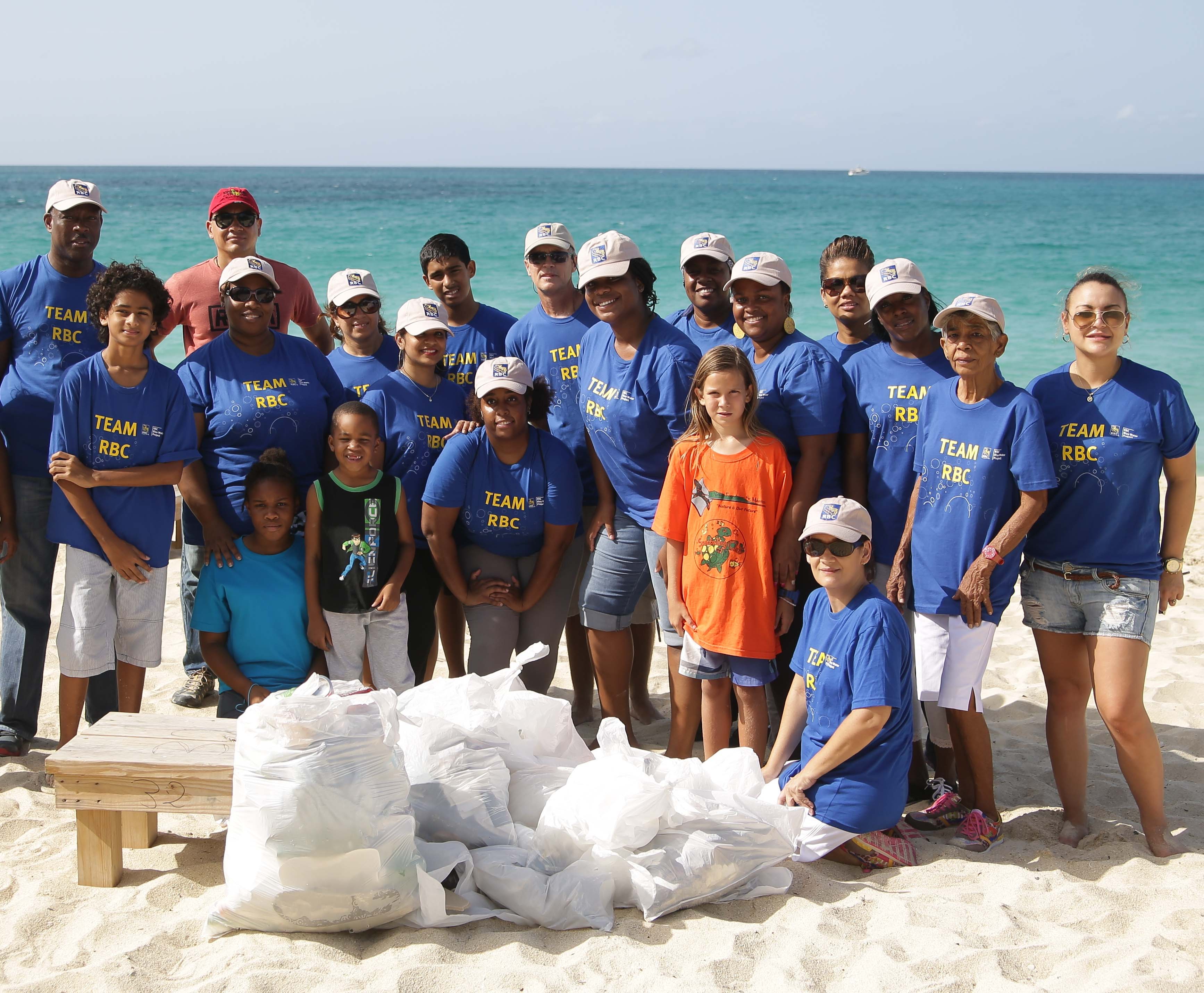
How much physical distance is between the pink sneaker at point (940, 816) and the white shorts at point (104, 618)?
2899 mm

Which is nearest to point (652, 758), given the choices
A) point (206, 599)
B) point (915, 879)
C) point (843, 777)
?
point (843, 777)

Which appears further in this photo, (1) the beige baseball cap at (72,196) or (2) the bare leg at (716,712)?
(1) the beige baseball cap at (72,196)

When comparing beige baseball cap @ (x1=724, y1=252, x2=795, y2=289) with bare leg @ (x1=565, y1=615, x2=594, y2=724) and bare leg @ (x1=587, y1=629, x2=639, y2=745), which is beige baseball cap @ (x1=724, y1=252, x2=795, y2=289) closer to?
bare leg @ (x1=587, y1=629, x2=639, y2=745)

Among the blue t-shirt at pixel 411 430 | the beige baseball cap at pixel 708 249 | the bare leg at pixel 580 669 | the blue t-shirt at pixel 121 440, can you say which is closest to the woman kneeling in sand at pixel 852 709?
the beige baseball cap at pixel 708 249

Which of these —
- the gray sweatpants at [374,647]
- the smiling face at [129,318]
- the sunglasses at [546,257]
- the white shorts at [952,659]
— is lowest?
the gray sweatpants at [374,647]

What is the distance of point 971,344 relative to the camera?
3.48 metres

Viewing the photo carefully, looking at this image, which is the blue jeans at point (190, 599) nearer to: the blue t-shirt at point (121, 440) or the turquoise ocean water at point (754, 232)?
the blue t-shirt at point (121, 440)

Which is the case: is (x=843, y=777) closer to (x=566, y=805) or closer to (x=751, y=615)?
(x=751, y=615)

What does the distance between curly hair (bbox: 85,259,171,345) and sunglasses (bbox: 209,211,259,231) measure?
93 cm

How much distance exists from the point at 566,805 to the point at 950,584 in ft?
4.94

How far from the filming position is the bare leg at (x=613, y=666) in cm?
429

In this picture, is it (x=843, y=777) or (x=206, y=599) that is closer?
(x=843, y=777)

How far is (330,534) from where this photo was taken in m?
4.04

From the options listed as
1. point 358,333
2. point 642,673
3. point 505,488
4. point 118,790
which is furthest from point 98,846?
point 642,673
